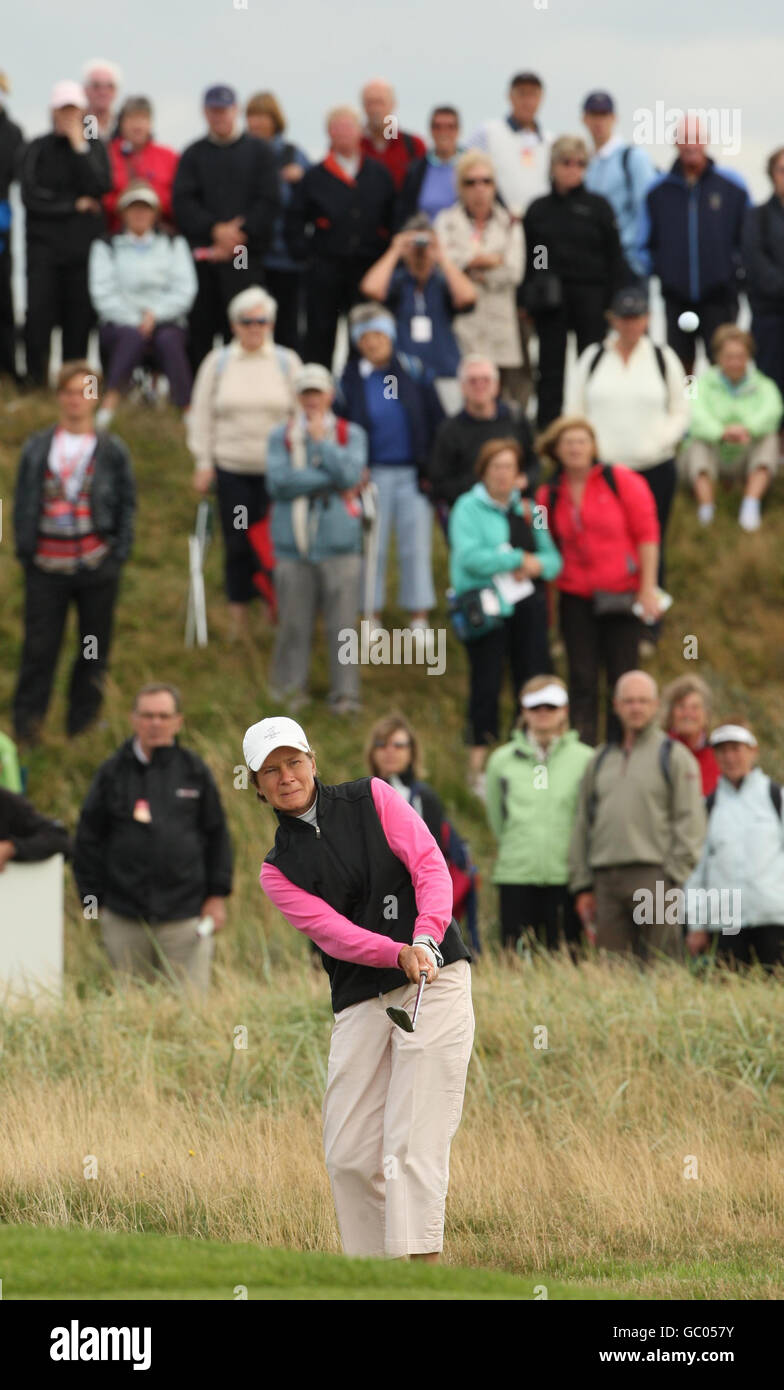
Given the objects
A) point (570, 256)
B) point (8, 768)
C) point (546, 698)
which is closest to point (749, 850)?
point (546, 698)

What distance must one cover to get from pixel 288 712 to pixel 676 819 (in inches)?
192

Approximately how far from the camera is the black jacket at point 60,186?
699 inches

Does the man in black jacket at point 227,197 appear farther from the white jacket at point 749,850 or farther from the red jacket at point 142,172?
the white jacket at point 749,850

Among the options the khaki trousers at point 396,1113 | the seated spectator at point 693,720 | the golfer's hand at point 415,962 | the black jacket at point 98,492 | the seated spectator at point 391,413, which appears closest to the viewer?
the golfer's hand at point 415,962

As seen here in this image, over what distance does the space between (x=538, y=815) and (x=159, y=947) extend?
2381mm

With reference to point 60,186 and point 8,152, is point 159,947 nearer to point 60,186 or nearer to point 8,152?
point 60,186

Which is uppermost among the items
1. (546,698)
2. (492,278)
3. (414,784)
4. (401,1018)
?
(492,278)

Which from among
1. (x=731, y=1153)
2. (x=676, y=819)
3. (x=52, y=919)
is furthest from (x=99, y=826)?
(x=731, y=1153)

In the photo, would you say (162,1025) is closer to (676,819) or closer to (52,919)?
(52,919)

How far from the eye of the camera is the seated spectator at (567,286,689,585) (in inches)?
616

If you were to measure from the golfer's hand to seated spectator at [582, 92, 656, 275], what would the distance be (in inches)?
437

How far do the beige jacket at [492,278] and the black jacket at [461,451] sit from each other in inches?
77.4

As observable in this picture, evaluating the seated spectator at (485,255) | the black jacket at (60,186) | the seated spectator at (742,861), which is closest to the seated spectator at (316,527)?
the seated spectator at (485,255)

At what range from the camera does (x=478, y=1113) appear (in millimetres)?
10602
